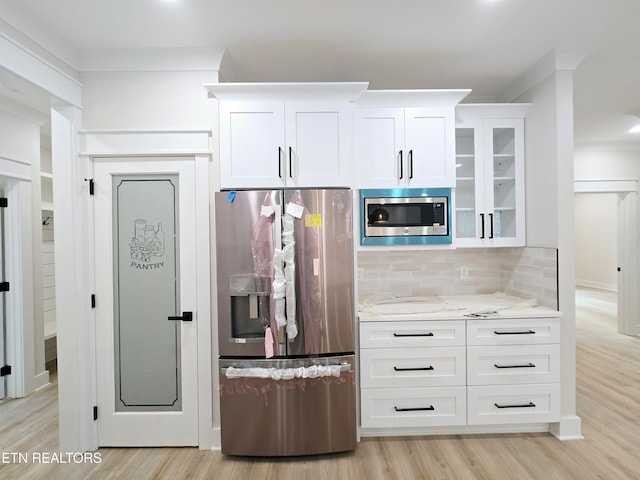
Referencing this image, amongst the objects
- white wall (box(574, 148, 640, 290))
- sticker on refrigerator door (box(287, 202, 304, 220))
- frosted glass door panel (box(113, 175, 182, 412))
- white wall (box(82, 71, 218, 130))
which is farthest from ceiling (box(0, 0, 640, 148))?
white wall (box(574, 148, 640, 290))

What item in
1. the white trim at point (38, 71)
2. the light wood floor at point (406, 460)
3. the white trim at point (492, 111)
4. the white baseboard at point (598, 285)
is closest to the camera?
the white trim at point (38, 71)

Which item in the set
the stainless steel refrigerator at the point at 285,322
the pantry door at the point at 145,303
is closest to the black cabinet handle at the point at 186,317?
the pantry door at the point at 145,303

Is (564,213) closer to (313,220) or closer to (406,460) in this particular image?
(313,220)

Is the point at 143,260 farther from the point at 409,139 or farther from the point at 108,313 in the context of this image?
the point at 409,139

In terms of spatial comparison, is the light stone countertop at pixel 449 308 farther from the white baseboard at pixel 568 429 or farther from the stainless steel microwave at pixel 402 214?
the white baseboard at pixel 568 429

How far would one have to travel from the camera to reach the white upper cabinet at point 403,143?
8.73ft

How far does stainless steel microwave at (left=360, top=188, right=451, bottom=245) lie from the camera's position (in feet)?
8.73

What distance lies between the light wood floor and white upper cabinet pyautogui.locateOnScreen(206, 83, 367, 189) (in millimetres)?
1813

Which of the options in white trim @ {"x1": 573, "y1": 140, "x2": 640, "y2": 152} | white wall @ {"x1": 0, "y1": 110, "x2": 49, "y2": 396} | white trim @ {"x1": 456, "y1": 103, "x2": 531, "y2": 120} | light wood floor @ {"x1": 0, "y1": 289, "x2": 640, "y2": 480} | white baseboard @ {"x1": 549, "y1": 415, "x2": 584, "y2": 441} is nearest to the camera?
light wood floor @ {"x1": 0, "y1": 289, "x2": 640, "y2": 480}

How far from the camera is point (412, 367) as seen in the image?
8.39 ft

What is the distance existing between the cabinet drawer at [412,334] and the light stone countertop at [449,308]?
43 mm

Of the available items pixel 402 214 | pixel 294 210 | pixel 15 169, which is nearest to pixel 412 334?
pixel 402 214

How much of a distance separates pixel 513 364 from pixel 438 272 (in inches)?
37.2

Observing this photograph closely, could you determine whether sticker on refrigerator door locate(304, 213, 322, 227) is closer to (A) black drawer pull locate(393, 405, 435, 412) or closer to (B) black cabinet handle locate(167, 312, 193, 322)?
(B) black cabinet handle locate(167, 312, 193, 322)
